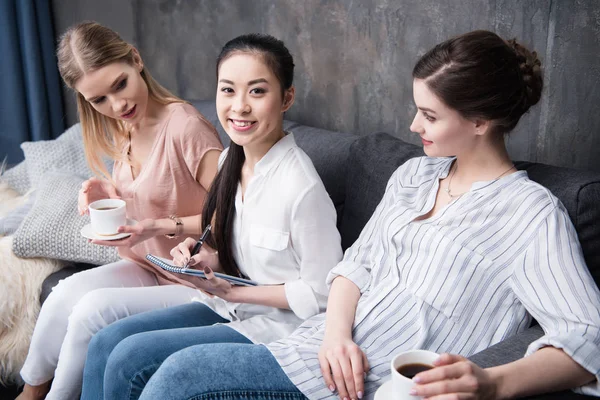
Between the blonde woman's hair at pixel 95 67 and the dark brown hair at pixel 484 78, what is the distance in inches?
36.5

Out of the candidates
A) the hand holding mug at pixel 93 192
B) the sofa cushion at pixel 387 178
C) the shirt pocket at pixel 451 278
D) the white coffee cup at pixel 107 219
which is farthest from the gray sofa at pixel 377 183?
the white coffee cup at pixel 107 219

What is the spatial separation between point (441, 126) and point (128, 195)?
1018 millimetres

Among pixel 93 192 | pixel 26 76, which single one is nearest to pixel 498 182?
pixel 93 192

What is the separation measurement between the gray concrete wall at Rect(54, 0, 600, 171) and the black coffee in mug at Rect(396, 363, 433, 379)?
863 millimetres

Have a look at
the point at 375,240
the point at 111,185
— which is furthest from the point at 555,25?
the point at 111,185

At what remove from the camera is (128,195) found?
1947mm

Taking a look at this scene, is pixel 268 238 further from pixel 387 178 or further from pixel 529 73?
pixel 529 73

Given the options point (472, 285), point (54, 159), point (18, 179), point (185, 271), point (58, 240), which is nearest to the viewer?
point (472, 285)

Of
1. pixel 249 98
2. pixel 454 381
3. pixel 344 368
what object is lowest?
pixel 344 368

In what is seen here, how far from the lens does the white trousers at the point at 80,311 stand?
5.59 ft

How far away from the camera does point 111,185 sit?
1.96 m

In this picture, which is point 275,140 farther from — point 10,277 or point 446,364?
point 10,277

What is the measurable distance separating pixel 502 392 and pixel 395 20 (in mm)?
1281

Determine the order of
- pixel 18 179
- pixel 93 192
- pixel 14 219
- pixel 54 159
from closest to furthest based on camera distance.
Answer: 1. pixel 93 192
2. pixel 14 219
3. pixel 54 159
4. pixel 18 179
